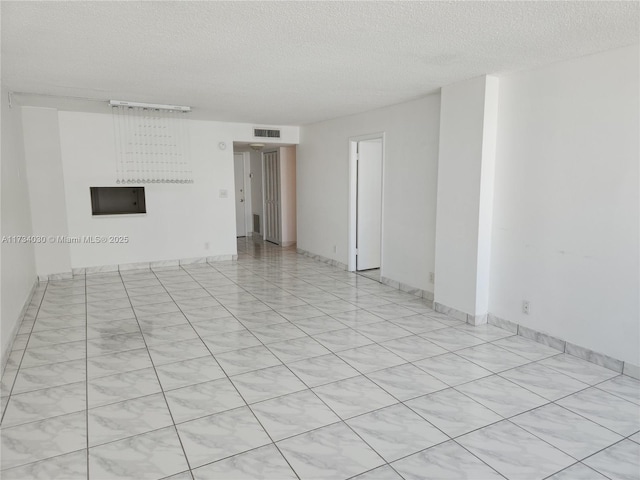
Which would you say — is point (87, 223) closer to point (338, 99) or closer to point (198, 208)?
point (198, 208)

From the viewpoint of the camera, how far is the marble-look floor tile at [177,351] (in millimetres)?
3189

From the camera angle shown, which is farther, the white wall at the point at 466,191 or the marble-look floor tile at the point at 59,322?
the marble-look floor tile at the point at 59,322

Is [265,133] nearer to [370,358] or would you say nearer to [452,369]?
[370,358]

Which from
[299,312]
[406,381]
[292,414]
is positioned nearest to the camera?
[292,414]

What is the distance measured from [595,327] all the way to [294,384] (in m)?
2.37

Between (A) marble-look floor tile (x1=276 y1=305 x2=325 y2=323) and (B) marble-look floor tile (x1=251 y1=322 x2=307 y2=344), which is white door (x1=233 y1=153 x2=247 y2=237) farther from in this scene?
(B) marble-look floor tile (x1=251 y1=322 x2=307 y2=344)

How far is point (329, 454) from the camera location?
2.09 m

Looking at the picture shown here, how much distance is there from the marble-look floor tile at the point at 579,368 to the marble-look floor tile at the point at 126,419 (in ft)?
9.21

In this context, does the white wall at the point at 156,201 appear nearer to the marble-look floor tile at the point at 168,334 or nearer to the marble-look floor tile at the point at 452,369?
the marble-look floor tile at the point at 168,334

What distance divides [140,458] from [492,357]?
2623 mm

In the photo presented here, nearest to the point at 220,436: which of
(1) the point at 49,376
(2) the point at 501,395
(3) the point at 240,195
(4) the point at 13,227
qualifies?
(1) the point at 49,376

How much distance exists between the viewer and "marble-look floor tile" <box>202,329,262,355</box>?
340 cm

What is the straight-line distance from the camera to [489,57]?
3.12 meters

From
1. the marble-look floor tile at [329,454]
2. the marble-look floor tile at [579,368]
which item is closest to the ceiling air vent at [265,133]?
the marble-look floor tile at [579,368]
